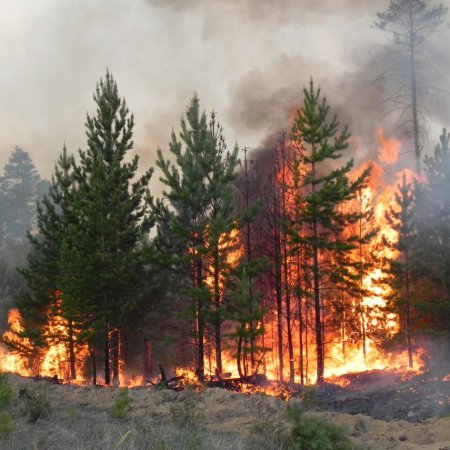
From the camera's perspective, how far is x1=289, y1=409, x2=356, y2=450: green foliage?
32.6 ft

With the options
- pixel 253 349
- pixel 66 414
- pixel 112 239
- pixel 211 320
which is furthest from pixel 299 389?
pixel 66 414

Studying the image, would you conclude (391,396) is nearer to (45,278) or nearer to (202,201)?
(202,201)

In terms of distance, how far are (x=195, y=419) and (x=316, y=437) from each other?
366 centimetres

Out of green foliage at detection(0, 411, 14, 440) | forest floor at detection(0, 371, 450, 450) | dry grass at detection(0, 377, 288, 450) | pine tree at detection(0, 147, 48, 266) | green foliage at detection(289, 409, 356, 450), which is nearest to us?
green foliage at detection(0, 411, 14, 440)

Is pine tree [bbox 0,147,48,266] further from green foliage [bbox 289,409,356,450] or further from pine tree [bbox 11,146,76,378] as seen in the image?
green foliage [bbox 289,409,356,450]

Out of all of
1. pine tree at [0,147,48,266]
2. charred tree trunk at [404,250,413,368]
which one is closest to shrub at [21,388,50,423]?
charred tree trunk at [404,250,413,368]

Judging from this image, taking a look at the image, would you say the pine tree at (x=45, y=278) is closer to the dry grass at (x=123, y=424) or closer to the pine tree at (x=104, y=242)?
the pine tree at (x=104, y=242)

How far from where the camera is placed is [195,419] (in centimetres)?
1271

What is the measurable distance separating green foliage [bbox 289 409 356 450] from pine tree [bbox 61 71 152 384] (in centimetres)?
1514

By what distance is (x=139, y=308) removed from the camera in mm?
26719

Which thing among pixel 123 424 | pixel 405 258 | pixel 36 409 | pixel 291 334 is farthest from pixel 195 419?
pixel 405 258

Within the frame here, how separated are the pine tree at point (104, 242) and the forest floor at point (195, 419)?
5.94 metres

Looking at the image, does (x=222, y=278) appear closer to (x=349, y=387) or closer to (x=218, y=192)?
(x=218, y=192)

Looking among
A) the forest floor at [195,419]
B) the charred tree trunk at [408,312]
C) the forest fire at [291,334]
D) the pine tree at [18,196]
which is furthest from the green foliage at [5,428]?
the pine tree at [18,196]
